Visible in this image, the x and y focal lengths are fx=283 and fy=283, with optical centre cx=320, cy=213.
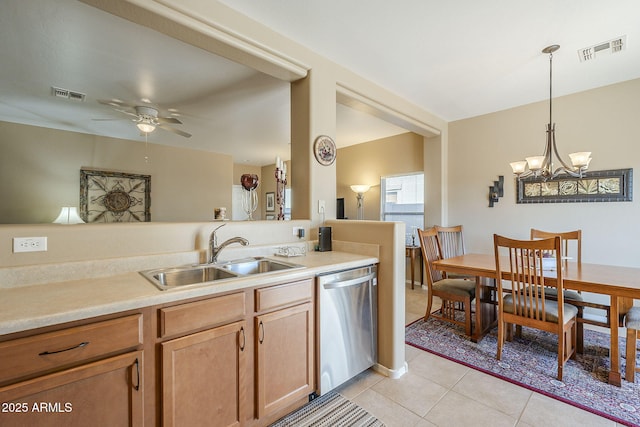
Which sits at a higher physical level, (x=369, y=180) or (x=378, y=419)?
(x=369, y=180)

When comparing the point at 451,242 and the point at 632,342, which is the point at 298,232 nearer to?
the point at 451,242

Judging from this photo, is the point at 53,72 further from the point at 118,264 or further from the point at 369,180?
the point at 369,180

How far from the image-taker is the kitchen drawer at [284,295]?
1590 millimetres

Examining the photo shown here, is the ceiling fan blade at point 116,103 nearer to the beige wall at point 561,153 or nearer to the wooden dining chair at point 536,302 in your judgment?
the wooden dining chair at point 536,302

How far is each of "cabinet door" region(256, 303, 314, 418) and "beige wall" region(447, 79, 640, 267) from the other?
3489 mm

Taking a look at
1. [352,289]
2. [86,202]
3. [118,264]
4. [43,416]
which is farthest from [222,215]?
[86,202]

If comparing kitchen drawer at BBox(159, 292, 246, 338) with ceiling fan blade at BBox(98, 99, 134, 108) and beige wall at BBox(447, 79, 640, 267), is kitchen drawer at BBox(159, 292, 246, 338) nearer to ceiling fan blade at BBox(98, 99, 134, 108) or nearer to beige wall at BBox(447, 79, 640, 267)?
ceiling fan blade at BBox(98, 99, 134, 108)

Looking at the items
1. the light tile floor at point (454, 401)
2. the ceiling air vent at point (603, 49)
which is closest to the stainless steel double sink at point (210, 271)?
the light tile floor at point (454, 401)

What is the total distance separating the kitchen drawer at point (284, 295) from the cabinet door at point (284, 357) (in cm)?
4

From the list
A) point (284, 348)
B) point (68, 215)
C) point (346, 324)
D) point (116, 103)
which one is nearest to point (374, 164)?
Result: point (346, 324)

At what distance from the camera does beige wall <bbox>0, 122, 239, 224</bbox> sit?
4379mm

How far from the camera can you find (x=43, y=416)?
102 cm

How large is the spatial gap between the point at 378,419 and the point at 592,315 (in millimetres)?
3234

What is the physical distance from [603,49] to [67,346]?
4.29m
